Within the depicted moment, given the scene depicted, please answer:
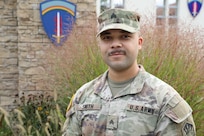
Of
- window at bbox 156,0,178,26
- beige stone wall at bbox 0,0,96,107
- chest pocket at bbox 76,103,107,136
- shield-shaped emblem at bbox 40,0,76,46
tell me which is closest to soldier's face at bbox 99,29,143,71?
chest pocket at bbox 76,103,107,136

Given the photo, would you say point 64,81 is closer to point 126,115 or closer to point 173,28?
point 173,28

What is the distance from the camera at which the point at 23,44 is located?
5.78 m

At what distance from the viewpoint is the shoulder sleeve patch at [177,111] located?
147 cm

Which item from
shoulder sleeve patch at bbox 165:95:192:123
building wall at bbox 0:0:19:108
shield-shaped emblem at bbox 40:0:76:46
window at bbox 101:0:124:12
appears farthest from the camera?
window at bbox 101:0:124:12

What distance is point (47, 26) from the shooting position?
5707 mm

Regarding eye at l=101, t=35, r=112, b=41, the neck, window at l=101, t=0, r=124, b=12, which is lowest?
the neck

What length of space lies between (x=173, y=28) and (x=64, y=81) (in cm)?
148

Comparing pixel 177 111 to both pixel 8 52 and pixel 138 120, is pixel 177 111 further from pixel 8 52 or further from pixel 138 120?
pixel 8 52

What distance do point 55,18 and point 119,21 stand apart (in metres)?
4.25

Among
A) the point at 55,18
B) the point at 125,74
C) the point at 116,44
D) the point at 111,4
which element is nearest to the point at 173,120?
the point at 125,74

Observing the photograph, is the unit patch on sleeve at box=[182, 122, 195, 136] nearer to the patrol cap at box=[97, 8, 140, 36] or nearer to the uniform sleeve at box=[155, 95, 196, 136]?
the uniform sleeve at box=[155, 95, 196, 136]

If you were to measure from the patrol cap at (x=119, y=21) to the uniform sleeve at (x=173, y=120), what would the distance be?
1.23ft

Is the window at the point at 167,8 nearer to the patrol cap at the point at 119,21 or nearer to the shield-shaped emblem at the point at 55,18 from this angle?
the shield-shaped emblem at the point at 55,18

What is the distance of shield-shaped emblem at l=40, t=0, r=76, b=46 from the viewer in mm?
5699
